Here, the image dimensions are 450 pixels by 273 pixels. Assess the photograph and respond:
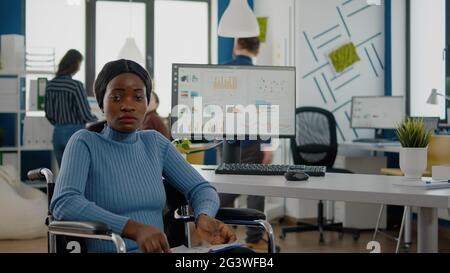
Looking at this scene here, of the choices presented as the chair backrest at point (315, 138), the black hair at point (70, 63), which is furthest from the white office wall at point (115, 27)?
the chair backrest at point (315, 138)

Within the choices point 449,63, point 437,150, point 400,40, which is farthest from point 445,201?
point 400,40

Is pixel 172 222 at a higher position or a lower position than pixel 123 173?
lower

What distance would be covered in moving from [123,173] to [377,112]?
401cm

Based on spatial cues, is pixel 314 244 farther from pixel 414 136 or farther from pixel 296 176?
pixel 414 136

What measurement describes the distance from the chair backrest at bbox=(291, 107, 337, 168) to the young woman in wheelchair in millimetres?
2939

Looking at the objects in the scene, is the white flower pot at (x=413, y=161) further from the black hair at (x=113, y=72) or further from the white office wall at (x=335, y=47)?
the white office wall at (x=335, y=47)

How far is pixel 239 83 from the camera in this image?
2.89 metres

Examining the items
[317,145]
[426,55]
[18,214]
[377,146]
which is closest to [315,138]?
[317,145]

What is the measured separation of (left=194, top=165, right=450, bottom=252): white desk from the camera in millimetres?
1984

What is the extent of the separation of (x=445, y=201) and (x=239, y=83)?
1234 mm

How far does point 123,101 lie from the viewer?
6.03 ft

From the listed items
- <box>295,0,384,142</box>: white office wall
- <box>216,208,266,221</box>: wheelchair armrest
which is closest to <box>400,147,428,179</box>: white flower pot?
<box>216,208,266,221</box>: wheelchair armrest

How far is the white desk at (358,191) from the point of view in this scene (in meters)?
1.98
